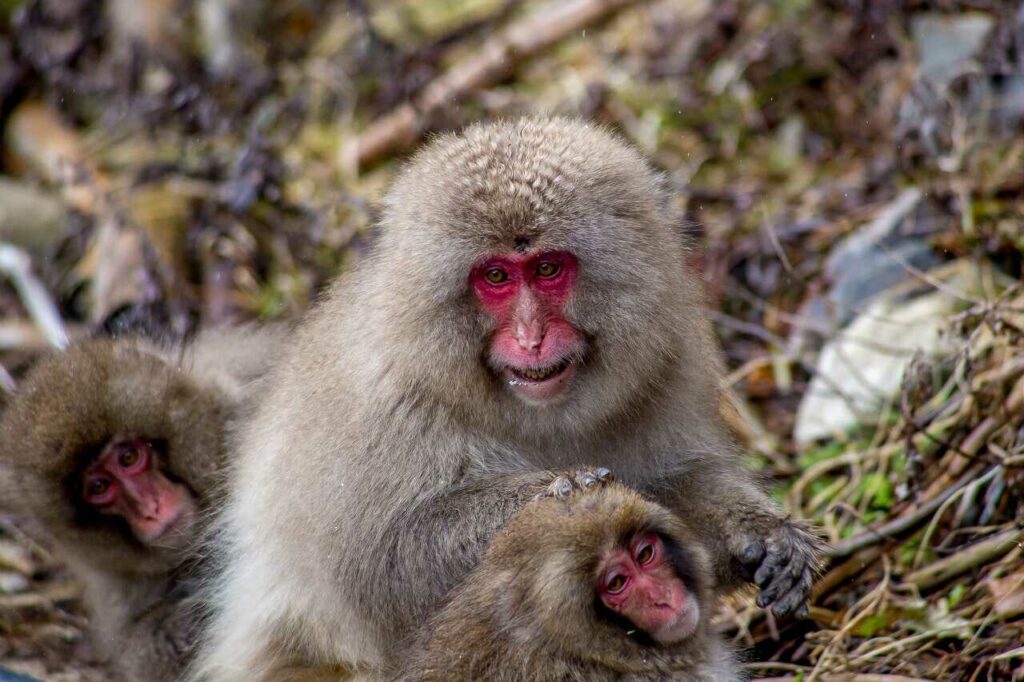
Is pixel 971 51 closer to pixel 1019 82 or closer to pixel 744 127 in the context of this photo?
pixel 1019 82

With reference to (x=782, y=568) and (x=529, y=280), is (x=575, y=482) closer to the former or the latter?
(x=529, y=280)

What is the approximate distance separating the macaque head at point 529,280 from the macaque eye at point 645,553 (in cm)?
52

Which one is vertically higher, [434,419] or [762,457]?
[434,419]

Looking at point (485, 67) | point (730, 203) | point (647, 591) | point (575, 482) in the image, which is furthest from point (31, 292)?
point (647, 591)

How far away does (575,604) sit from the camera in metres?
3.86

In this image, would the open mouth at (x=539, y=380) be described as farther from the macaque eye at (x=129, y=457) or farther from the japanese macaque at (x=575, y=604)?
the macaque eye at (x=129, y=457)

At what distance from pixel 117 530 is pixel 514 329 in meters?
2.04

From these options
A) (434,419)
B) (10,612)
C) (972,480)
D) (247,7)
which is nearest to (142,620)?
(10,612)

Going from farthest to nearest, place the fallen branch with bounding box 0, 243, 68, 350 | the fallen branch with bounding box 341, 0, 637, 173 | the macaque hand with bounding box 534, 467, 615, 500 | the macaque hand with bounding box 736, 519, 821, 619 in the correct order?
the fallen branch with bounding box 341, 0, 637, 173, the fallen branch with bounding box 0, 243, 68, 350, the macaque hand with bounding box 736, 519, 821, 619, the macaque hand with bounding box 534, 467, 615, 500

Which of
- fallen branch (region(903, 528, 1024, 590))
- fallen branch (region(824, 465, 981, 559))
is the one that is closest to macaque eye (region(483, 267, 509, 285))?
fallen branch (region(824, 465, 981, 559))

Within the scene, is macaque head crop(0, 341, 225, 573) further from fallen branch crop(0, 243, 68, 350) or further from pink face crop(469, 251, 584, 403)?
fallen branch crop(0, 243, 68, 350)

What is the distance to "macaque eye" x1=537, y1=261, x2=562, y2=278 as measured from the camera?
13.4ft

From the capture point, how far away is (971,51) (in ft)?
25.5

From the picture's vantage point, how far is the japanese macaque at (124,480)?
504 centimetres
